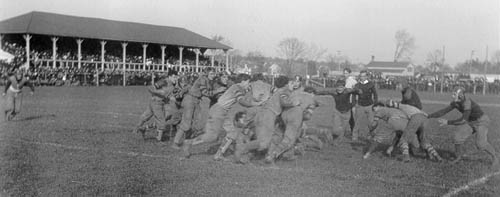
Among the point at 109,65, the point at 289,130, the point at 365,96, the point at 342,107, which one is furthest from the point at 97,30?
the point at 289,130

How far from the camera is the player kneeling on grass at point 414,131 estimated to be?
10.6m

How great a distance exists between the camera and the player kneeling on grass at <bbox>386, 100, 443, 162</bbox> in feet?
34.9

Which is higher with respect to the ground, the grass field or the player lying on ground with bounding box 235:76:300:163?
the player lying on ground with bounding box 235:76:300:163

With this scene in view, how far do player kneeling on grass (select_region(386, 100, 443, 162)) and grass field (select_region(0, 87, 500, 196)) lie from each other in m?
0.23

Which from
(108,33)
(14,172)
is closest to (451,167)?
(14,172)

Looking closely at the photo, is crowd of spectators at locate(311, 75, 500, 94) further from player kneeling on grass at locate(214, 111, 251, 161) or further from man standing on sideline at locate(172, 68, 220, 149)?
player kneeling on grass at locate(214, 111, 251, 161)

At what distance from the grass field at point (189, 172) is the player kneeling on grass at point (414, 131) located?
23cm

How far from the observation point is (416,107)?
37.7ft

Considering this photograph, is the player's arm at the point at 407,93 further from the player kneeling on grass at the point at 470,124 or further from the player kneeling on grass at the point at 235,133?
the player kneeling on grass at the point at 235,133

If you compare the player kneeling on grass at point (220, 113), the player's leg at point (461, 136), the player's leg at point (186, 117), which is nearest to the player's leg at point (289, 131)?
the player kneeling on grass at point (220, 113)

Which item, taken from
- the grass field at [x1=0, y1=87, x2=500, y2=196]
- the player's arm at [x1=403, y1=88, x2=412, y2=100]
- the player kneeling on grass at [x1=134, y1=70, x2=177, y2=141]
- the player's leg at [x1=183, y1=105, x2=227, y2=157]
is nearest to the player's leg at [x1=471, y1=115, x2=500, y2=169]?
the grass field at [x1=0, y1=87, x2=500, y2=196]

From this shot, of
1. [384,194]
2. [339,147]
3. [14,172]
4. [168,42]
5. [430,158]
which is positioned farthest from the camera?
[168,42]

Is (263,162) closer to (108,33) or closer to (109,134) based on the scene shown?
(109,134)

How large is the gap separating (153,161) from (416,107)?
5363 mm
